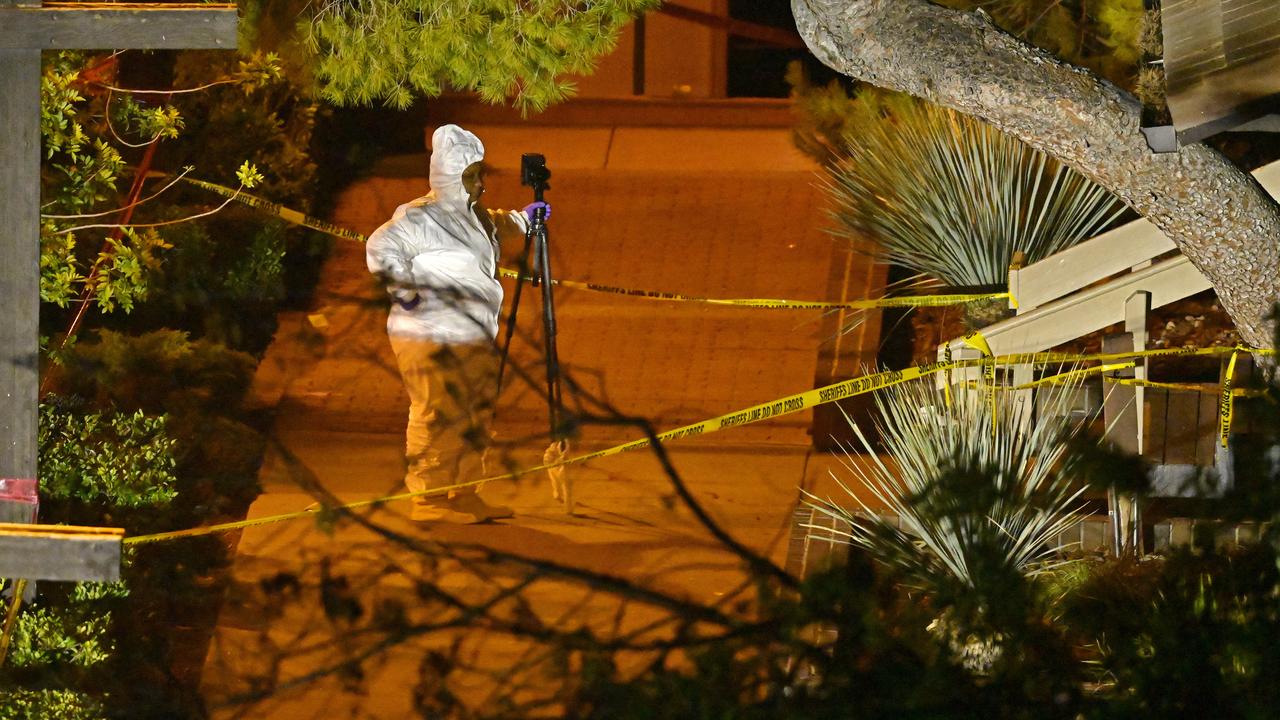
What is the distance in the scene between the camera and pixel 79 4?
4461 mm

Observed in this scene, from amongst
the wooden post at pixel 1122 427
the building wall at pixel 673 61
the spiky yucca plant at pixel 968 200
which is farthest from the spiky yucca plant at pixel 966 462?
the building wall at pixel 673 61

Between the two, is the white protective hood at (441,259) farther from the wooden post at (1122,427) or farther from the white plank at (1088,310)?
the wooden post at (1122,427)

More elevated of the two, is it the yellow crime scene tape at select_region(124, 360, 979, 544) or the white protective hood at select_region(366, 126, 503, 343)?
the white protective hood at select_region(366, 126, 503, 343)

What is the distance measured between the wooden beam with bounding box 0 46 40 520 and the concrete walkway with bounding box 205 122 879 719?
1700 millimetres

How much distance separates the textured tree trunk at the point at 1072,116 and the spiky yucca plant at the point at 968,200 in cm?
230

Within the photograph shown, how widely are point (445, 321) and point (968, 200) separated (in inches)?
120

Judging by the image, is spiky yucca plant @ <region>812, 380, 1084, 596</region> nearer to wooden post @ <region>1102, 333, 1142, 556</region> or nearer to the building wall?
wooden post @ <region>1102, 333, 1142, 556</region>

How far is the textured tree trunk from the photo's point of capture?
572 centimetres

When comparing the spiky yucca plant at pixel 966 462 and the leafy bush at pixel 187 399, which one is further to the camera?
the leafy bush at pixel 187 399

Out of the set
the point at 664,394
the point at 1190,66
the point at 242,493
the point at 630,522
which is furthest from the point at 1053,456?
the point at 242,493

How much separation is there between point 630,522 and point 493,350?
99 cm

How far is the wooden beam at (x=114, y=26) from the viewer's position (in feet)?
14.5

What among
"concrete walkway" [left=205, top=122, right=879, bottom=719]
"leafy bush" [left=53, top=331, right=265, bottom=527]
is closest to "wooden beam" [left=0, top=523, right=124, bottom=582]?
"concrete walkway" [left=205, top=122, right=879, bottom=719]

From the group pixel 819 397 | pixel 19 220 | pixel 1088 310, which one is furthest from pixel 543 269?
pixel 19 220
